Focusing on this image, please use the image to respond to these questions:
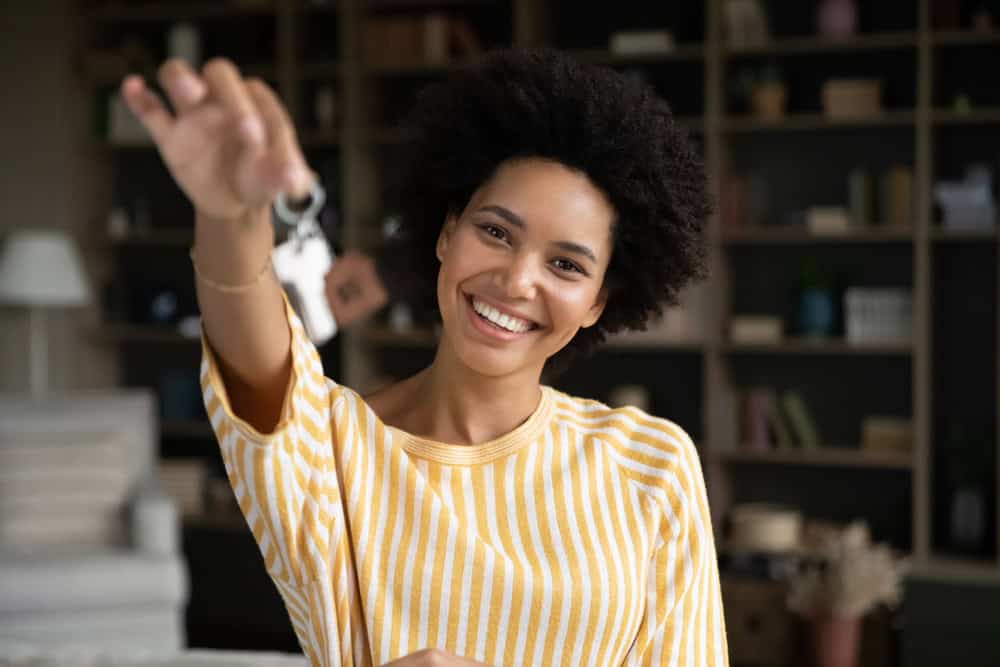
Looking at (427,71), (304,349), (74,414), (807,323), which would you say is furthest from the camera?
(427,71)

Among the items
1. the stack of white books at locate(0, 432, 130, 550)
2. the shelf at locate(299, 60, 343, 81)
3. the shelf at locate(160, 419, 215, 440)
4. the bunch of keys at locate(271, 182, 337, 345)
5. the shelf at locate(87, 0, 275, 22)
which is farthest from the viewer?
the shelf at locate(160, 419, 215, 440)

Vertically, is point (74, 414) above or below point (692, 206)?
below

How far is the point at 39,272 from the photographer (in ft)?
15.7

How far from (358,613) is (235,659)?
2.89 ft

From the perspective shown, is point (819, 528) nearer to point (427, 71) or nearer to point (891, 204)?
point (891, 204)

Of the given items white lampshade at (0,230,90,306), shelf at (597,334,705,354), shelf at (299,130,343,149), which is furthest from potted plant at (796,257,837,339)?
white lampshade at (0,230,90,306)

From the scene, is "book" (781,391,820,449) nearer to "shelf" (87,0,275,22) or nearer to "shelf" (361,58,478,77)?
"shelf" (361,58,478,77)

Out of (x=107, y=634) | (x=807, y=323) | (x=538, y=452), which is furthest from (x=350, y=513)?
(x=807, y=323)

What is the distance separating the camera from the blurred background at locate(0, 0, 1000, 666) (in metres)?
3.90

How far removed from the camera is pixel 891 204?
4336 mm

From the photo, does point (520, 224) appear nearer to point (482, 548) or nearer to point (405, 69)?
point (482, 548)

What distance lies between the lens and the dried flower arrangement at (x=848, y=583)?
388cm

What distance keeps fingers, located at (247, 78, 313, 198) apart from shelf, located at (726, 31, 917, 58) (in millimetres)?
3880

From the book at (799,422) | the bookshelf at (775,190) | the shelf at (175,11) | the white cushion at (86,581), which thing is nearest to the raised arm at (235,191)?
the white cushion at (86,581)
